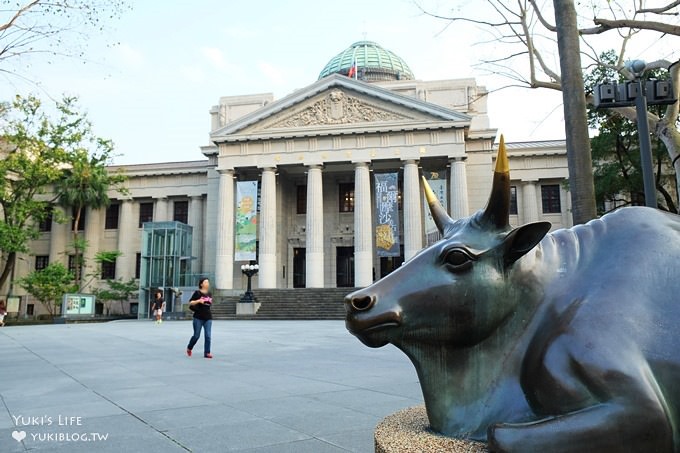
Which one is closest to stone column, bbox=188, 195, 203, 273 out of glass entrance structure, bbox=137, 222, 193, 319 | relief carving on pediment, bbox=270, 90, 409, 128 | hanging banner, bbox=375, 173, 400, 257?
glass entrance structure, bbox=137, 222, 193, 319

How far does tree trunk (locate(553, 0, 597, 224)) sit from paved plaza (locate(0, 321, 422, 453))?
3.12 metres

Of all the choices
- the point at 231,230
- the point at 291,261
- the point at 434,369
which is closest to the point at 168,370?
the point at 434,369

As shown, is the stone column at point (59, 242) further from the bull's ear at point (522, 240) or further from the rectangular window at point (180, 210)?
the bull's ear at point (522, 240)

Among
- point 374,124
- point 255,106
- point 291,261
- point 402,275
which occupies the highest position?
point 255,106

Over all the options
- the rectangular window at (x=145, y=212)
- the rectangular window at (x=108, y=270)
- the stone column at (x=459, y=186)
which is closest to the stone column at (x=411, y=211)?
the stone column at (x=459, y=186)

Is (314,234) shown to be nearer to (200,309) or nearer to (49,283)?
(49,283)

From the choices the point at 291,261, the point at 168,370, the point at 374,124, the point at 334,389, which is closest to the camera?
the point at 334,389

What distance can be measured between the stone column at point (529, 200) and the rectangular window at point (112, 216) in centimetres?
3535

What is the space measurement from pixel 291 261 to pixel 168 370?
33154mm

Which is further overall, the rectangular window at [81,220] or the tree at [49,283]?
the rectangular window at [81,220]

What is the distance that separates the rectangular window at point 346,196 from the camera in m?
43.0

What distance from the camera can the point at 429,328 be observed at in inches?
70.9

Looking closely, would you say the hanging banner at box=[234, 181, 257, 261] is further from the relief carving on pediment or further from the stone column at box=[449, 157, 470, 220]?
the stone column at box=[449, 157, 470, 220]

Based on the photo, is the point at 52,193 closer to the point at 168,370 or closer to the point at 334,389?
the point at 168,370
